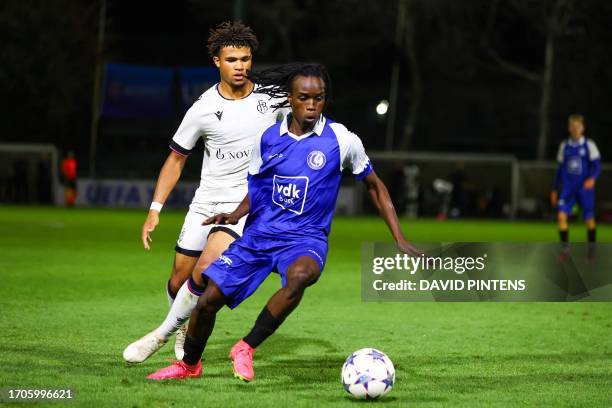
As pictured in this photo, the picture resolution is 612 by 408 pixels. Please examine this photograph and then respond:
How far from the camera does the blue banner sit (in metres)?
38.5

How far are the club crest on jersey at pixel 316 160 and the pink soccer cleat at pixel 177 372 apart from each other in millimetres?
1535

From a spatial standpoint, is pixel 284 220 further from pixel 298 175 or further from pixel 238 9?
pixel 238 9

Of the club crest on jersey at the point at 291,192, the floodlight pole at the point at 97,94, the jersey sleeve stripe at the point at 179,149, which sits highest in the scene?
the jersey sleeve stripe at the point at 179,149

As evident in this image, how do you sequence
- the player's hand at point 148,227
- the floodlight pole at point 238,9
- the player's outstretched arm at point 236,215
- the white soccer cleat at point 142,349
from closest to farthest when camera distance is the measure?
the player's outstretched arm at point 236,215
the white soccer cleat at point 142,349
the player's hand at point 148,227
the floodlight pole at point 238,9

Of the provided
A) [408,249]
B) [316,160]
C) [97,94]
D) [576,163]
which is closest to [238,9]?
[576,163]

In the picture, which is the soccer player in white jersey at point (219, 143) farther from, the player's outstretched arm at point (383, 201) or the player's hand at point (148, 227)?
the player's outstretched arm at point (383, 201)

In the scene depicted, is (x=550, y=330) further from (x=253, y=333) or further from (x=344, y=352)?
(x=253, y=333)

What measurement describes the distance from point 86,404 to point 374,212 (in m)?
31.3

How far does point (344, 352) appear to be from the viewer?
28.4 ft

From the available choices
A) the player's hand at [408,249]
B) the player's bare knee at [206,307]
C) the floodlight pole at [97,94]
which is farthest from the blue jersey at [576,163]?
the floodlight pole at [97,94]

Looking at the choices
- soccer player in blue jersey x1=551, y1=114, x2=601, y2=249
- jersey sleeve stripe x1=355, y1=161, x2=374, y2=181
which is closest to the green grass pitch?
jersey sleeve stripe x1=355, y1=161, x2=374, y2=181

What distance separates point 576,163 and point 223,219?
1191 centimetres

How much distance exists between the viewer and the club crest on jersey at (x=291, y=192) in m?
7.06

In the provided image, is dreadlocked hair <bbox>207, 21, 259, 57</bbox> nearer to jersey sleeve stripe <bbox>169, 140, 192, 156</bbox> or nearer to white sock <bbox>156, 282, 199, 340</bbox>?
jersey sleeve stripe <bbox>169, 140, 192, 156</bbox>
